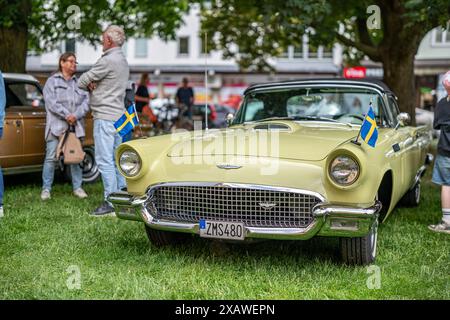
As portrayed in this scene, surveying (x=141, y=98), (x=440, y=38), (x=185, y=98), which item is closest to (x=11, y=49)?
(x=141, y=98)

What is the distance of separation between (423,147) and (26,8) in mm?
7512

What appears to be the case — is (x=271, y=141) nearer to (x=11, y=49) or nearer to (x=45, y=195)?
(x=45, y=195)

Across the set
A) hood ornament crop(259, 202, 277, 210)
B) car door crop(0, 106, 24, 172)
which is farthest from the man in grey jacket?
hood ornament crop(259, 202, 277, 210)

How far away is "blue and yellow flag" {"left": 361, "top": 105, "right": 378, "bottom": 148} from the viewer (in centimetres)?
418

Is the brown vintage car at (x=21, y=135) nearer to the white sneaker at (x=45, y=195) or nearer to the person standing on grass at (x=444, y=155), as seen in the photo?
the white sneaker at (x=45, y=195)

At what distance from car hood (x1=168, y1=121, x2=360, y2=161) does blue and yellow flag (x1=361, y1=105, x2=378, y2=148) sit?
0.85 feet

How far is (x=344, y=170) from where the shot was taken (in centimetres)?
402

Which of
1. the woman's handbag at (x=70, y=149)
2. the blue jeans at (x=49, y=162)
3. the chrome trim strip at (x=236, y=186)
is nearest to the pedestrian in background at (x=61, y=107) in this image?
the blue jeans at (x=49, y=162)

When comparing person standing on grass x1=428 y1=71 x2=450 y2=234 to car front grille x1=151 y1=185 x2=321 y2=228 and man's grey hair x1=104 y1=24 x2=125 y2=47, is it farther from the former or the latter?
man's grey hair x1=104 y1=24 x2=125 y2=47

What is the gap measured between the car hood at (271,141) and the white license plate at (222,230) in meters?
0.54

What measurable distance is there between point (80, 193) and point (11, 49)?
15.2ft

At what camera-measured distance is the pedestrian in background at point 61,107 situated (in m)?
7.06

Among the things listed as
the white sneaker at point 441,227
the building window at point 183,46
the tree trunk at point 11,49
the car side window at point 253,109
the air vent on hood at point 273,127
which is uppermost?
the building window at point 183,46

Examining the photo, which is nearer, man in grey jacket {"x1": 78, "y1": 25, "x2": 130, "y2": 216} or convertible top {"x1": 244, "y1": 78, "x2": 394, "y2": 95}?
convertible top {"x1": 244, "y1": 78, "x2": 394, "y2": 95}
